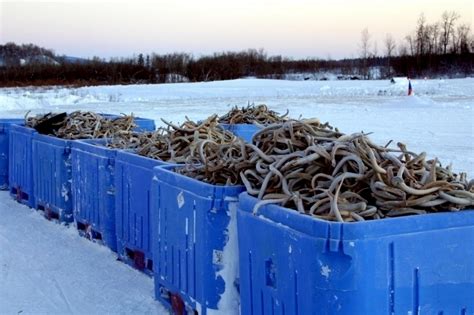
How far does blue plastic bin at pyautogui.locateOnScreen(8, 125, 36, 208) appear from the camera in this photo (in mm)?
8586

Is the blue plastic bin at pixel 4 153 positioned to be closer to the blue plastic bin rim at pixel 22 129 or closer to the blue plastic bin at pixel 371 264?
the blue plastic bin rim at pixel 22 129

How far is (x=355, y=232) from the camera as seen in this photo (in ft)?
8.92

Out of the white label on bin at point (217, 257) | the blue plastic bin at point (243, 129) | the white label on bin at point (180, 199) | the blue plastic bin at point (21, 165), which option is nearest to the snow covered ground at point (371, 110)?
the blue plastic bin at point (243, 129)

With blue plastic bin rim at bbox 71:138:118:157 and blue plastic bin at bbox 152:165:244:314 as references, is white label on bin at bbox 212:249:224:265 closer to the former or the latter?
blue plastic bin at bbox 152:165:244:314

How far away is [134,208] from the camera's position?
563 cm

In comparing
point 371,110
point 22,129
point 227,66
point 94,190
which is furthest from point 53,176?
point 227,66

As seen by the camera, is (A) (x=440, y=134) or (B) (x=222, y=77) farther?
(B) (x=222, y=77)

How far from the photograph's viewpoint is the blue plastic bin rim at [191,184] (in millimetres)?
3852

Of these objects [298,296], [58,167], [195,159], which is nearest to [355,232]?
[298,296]

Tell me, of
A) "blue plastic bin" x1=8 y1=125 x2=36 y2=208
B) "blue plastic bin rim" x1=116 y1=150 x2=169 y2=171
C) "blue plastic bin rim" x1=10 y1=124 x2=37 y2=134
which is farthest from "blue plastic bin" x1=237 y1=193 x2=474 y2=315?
"blue plastic bin rim" x1=10 y1=124 x2=37 y2=134

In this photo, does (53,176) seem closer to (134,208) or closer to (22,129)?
(22,129)

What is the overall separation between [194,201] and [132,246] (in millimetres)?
1859

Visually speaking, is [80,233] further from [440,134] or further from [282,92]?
[282,92]

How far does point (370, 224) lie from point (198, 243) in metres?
1.52
